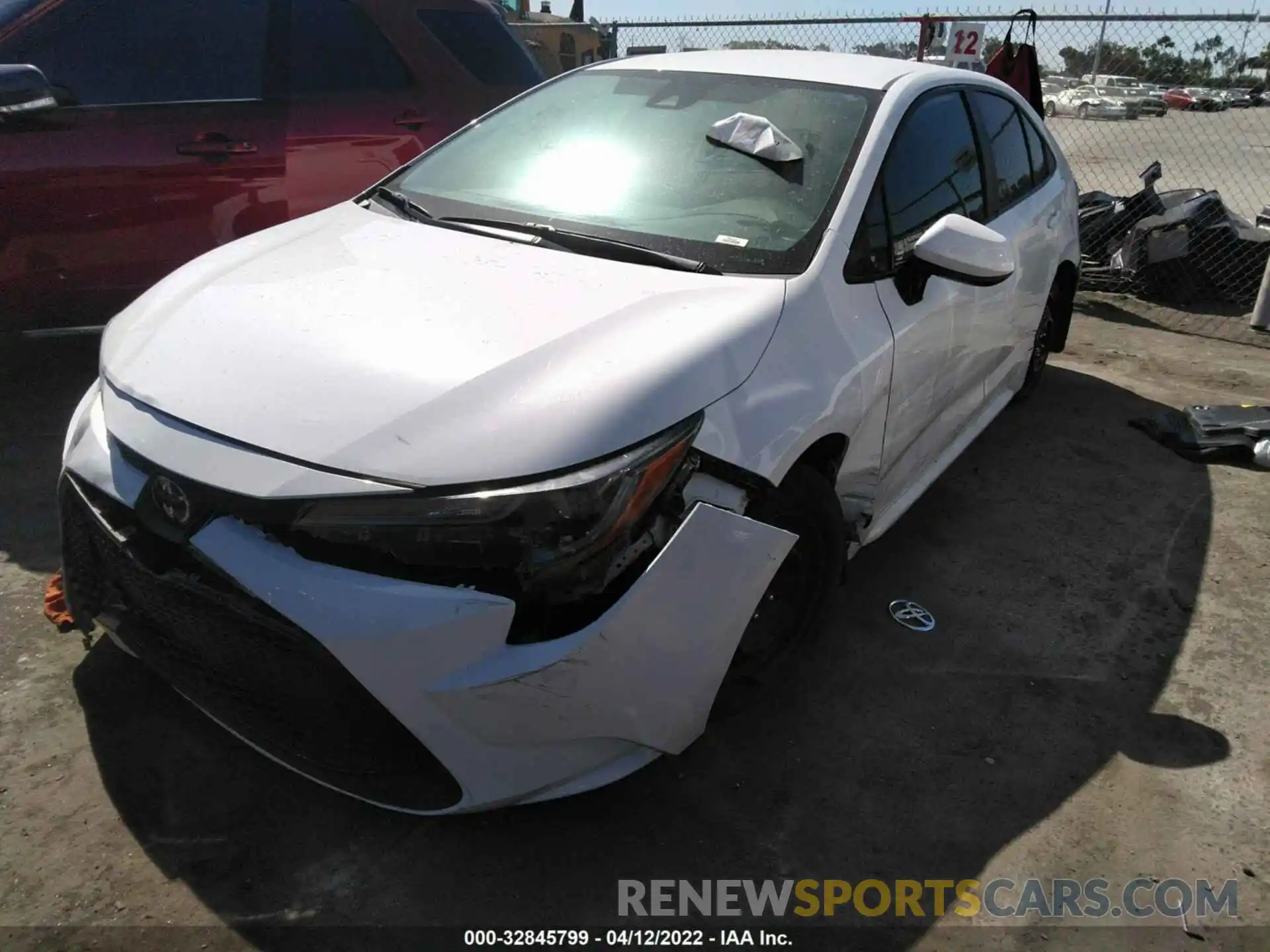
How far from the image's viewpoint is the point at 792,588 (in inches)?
101

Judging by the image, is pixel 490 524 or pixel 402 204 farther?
pixel 402 204

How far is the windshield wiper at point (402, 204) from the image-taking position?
2982 mm

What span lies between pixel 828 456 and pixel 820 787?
84 cm

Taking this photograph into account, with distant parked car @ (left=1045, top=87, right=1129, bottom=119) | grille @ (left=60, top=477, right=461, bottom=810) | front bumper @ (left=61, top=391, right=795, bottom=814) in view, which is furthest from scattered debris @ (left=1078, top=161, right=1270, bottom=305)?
grille @ (left=60, top=477, right=461, bottom=810)

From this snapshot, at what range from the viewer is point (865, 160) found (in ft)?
9.21

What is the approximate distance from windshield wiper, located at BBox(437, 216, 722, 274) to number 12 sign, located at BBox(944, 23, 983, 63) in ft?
18.0

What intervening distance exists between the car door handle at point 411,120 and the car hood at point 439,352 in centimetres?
210

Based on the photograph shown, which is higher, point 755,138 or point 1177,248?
point 755,138

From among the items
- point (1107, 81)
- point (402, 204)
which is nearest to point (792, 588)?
point (402, 204)

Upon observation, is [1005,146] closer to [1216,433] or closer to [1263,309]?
[1216,433]

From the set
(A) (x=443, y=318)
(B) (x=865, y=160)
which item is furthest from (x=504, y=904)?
(B) (x=865, y=160)

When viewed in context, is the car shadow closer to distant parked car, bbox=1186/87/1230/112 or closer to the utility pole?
the utility pole

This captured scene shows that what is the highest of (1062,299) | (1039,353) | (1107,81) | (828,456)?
(1107,81)

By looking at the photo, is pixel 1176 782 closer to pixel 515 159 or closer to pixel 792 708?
pixel 792 708
